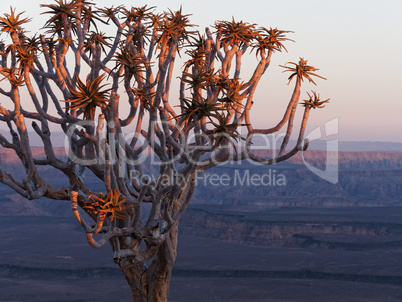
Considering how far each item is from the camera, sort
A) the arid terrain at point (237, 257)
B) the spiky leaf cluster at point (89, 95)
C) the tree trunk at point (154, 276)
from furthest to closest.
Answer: the arid terrain at point (237, 257)
the tree trunk at point (154, 276)
the spiky leaf cluster at point (89, 95)

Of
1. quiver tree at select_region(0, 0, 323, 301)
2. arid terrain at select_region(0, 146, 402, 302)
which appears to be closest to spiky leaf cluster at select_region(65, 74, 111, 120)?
quiver tree at select_region(0, 0, 323, 301)

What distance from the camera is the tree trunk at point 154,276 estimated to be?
16484 mm

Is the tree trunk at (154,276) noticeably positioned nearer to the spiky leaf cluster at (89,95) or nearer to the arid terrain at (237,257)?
the spiky leaf cluster at (89,95)

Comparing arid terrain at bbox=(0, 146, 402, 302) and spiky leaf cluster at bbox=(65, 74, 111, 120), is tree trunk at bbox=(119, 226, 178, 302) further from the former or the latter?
arid terrain at bbox=(0, 146, 402, 302)

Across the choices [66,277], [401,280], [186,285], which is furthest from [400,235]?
[66,277]

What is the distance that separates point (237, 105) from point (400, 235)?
84417 millimetres

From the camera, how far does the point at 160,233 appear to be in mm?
15383

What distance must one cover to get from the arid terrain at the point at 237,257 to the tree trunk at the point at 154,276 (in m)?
39.0

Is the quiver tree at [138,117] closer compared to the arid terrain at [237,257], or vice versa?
the quiver tree at [138,117]

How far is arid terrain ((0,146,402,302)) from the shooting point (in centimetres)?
5934

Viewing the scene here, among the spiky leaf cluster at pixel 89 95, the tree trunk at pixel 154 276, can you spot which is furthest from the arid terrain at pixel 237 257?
the spiky leaf cluster at pixel 89 95

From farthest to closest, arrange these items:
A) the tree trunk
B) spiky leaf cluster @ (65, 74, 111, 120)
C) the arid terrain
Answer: the arid terrain → the tree trunk → spiky leaf cluster @ (65, 74, 111, 120)

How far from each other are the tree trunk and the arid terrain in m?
39.0

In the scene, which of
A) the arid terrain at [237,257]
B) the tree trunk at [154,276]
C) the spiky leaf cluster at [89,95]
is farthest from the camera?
the arid terrain at [237,257]
